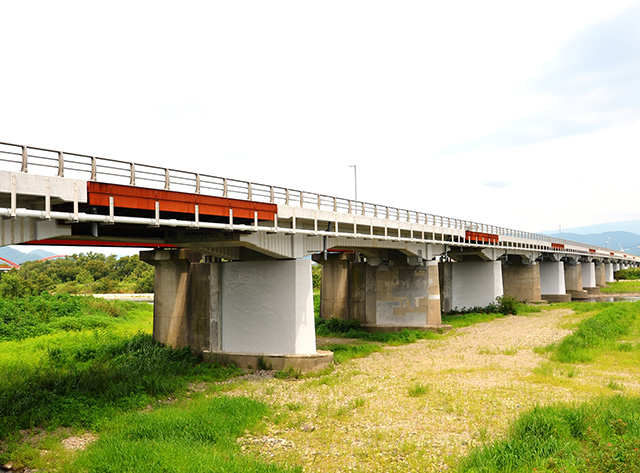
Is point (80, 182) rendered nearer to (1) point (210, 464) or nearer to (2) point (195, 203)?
(2) point (195, 203)

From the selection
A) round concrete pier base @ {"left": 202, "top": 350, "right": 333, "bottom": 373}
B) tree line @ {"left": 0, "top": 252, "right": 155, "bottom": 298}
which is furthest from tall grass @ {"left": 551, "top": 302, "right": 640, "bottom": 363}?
tree line @ {"left": 0, "top": 252, "right": 155, "bottom": 298}

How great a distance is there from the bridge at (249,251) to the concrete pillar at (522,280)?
14896 mm

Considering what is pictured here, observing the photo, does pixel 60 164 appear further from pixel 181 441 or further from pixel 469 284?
pixel 469 284

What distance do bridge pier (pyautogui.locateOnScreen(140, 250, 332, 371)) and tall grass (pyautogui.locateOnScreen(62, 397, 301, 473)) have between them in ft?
23.2

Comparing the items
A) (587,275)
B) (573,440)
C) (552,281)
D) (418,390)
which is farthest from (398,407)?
(587,275)

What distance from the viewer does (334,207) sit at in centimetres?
2731

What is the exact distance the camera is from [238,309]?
26.2m

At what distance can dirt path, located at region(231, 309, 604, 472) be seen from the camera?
1282 cm

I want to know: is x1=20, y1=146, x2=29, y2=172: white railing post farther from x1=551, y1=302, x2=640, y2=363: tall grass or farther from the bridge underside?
x1=551, y1=302, x2=640, y2=363: tall grass

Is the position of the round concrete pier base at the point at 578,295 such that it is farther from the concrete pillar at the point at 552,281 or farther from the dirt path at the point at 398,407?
the dirt path at the point at 398,407

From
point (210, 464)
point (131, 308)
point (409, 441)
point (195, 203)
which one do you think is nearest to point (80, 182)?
point (195, 203)

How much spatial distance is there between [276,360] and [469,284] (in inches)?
1311

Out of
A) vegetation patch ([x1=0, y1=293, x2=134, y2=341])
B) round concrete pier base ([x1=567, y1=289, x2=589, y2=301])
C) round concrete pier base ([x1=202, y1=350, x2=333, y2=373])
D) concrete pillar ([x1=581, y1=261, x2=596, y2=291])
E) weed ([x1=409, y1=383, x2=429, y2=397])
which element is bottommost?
weed ([x1=409, y1=383, x2=429, y2=397])

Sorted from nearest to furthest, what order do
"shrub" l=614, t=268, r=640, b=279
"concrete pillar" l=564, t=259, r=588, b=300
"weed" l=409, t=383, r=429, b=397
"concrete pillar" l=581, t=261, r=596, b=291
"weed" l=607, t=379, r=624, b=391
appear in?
"weed" l=607, t=379, r=624, b=391, "weed" l=409, t=383, r=429, b=397, "concrete pillar" l=564, t=259, r=588, b=300, "concrete pillar" l=581, t=261, r=596, b=291, "shrub" l=614, t=268, r=640, b=279
